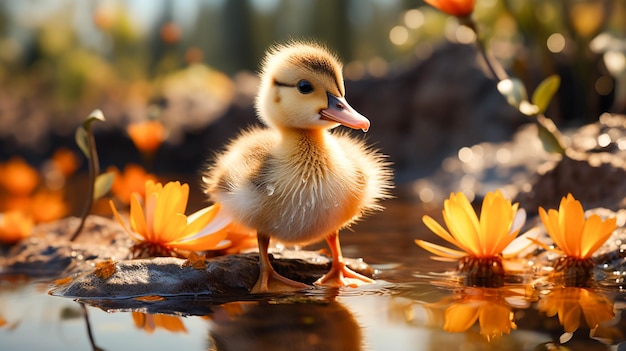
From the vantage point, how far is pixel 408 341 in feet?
5.05

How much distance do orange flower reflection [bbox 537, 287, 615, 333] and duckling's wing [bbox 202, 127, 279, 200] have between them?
0.81 m

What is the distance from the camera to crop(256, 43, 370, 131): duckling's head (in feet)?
6.89

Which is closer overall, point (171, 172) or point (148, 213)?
point (148, 213)

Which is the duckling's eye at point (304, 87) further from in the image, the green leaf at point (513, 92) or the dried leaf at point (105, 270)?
the green leaf at point (513, 92)

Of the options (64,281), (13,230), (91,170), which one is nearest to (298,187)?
(64,281)

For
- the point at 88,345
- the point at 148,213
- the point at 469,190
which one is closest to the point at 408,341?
the point at 88,345

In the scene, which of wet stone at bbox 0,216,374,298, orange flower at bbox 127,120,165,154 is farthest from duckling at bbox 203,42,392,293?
orange flower at bbox 127,120,165,154

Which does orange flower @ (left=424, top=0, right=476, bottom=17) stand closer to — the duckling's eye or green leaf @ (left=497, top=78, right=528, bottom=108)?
green leaf @ (left=497, top=78, right=528, bottom=108)

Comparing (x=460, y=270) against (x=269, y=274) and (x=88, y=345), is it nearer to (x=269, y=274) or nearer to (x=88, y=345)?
(x=269, y=274)

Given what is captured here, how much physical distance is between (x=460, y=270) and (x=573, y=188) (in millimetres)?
916

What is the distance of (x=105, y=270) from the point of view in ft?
6.77

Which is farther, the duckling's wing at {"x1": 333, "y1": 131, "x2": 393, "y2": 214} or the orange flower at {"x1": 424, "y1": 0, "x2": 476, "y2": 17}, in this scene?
the orange flower at {"x1": 424, "y1": 0, "x2": 476, "y2": 17}

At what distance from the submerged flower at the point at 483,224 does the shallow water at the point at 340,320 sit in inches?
5.1

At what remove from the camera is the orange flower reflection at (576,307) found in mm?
1646
